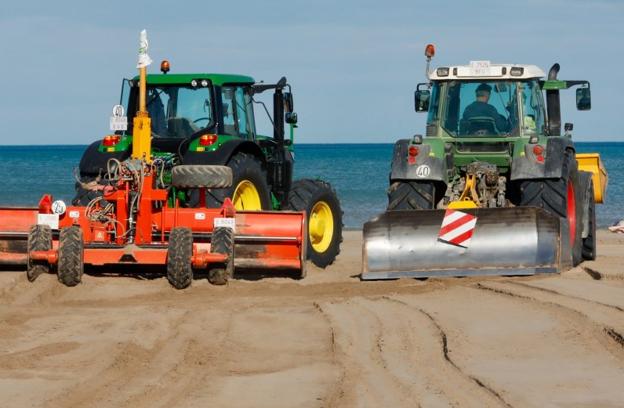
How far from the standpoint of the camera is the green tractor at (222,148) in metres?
12.3

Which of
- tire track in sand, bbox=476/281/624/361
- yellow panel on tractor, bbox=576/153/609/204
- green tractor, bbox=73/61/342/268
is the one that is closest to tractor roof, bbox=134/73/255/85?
green tractor, bbox=73/61/342/268

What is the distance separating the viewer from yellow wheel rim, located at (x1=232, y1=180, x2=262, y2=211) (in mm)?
12750

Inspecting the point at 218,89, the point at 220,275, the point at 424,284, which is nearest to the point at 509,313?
the point at 424,284

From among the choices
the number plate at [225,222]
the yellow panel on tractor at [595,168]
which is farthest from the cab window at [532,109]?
the number plate at [225,222]

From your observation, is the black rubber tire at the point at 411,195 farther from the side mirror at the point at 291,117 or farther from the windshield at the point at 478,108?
the side mirror at the point at 291,117

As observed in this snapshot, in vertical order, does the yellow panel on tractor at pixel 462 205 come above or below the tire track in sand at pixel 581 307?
above

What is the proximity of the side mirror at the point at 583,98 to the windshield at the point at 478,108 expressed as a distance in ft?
2.05

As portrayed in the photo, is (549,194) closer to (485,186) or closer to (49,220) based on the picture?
(485,186)

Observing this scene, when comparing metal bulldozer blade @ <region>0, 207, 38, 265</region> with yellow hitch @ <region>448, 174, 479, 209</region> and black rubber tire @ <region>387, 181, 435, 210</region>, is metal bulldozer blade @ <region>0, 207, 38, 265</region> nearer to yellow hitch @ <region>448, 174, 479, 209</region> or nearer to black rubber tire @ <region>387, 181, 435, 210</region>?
black rubber tire @ <region>387, 181, 435, 210</region>

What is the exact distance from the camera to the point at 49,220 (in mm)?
11070

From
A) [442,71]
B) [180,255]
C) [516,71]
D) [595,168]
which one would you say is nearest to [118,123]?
[180,255]

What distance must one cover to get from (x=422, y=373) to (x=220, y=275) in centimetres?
408

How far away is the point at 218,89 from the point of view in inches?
508

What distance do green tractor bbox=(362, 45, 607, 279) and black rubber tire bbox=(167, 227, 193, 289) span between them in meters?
1.77
